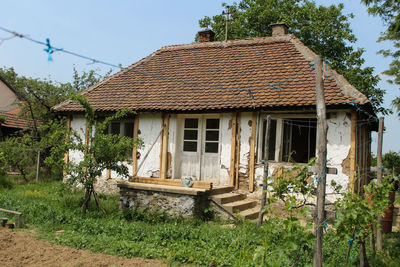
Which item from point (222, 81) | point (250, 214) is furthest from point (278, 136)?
point (222, 81)

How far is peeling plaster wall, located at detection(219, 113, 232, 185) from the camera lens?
1021 centimetres

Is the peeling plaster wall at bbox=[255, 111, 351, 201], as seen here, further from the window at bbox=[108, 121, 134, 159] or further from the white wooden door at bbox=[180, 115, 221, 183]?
the window at bbox=[108, 121, 134, 159]

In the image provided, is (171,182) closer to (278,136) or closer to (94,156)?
(94,156)

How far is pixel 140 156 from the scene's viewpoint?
11.4 metres

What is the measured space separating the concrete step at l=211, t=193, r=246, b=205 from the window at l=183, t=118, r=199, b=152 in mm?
2282

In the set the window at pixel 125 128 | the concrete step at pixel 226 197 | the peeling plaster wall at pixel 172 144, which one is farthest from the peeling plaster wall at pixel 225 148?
the window at pixel 125 128

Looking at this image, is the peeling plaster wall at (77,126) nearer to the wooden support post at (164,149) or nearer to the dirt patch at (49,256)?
the wooden support post at (164,149)

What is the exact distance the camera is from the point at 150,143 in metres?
11.2

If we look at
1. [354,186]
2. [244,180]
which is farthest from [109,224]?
[354,186]

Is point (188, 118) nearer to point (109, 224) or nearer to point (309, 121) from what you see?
point (309, 121)

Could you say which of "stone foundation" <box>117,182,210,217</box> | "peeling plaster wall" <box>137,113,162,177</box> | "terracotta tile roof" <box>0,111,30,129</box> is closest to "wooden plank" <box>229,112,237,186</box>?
"stone foundation" <box>117,182,210,217</box>

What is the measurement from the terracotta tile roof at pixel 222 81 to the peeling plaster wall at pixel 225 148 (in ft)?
2.06

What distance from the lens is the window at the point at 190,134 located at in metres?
11.1

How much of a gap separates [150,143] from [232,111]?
2970mm
